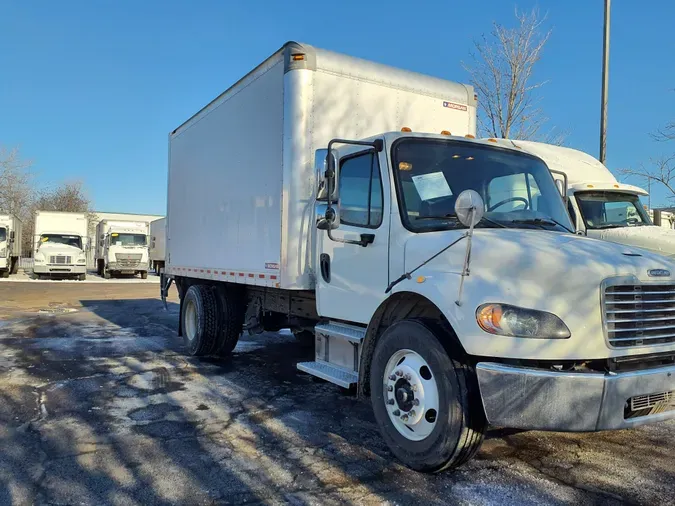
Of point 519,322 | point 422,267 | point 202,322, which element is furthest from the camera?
point 202,322

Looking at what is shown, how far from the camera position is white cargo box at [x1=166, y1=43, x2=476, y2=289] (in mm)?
5508

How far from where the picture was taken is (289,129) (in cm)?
549

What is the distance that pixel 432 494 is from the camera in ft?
10.9

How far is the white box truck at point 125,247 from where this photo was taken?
30.1 meters

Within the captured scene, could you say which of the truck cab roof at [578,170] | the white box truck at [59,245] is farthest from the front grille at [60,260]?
the truck cab roof at [578,170]

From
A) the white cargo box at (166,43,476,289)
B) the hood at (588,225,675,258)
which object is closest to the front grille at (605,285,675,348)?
the white cargo box at (166,43,476,289)

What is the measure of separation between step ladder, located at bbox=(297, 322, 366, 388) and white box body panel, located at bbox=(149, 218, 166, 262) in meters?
28.5

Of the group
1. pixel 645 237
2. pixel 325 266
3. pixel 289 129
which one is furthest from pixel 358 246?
pixel 645 237

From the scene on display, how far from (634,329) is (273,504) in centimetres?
245

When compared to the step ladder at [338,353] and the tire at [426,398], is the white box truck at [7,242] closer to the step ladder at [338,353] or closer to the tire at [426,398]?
the step ladder at [338,353]

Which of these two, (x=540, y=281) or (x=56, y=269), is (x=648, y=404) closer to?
(x=540, y=281)

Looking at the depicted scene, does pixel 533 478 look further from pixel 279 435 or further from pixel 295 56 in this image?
pixel 295 56

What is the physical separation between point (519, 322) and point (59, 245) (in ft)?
95.9

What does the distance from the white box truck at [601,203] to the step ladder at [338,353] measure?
509 centimetres
